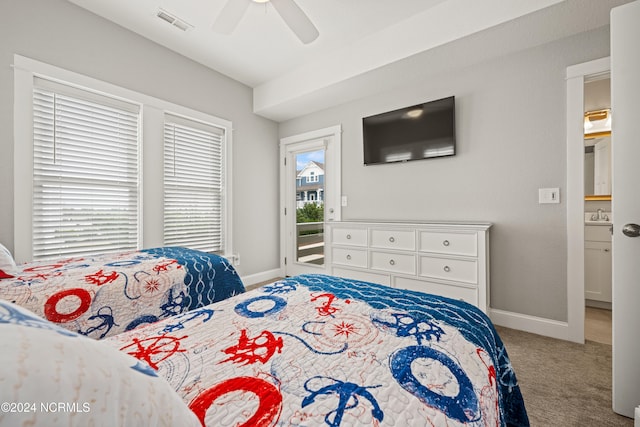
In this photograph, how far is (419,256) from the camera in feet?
8.54

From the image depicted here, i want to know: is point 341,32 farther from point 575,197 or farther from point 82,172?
point 82,172

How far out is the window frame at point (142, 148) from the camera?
2145 mm

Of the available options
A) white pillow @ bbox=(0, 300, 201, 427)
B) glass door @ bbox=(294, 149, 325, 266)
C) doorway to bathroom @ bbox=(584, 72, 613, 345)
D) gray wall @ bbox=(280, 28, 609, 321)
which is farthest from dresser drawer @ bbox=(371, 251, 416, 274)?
white pillow @ bbox=(0, 300, 201, 427)

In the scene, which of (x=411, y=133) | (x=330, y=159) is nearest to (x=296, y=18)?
(x=411, y=133)

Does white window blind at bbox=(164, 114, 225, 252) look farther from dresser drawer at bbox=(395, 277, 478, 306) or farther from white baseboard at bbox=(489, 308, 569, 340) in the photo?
white baseboard at bbox=(489, 308, 569, 340)

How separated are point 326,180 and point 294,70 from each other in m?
1.44

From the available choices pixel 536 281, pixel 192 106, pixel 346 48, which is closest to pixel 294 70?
pixel 346 48

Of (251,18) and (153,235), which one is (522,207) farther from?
(153,235)

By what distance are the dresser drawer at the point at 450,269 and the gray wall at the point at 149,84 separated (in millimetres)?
2426

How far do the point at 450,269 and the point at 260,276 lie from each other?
2621mm

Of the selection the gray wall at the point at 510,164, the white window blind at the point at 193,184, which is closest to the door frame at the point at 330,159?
the gray wall at the point at 510,164

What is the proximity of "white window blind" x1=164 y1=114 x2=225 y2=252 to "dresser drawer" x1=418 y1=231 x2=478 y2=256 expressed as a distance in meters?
2.52

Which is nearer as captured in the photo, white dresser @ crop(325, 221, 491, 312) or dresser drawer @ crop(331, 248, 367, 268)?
white dresser @ crop(325, 221, 491, 312)

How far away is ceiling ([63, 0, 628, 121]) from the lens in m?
2.14
